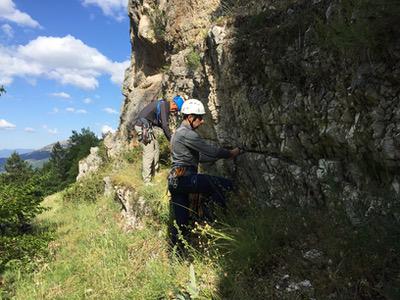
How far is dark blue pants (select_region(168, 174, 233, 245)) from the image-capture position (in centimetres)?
651

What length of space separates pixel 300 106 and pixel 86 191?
11.4 meters

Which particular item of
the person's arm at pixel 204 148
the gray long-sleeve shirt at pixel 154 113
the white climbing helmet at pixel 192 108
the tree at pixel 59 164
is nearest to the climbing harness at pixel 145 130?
the gray long-sleeve shirt at pixel 154 113

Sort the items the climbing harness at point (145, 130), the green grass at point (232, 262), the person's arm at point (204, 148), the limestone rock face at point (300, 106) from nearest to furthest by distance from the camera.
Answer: the green grass at point (232, 262) < the limestone rock face at point (300, 106) < the person's arm at point (204, 148) < the climbing harness at point (145, 130)

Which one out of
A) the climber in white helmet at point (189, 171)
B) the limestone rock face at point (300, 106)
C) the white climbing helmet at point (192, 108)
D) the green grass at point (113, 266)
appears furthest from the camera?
the white climbing helmet at point (192, 108)

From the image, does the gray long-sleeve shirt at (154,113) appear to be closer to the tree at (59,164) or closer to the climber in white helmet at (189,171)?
the climber in white helmet at (189,171)

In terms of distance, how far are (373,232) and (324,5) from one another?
314 centimetres

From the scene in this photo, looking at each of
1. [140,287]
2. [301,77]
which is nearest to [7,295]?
[140,287]

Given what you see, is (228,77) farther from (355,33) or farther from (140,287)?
(140,287)

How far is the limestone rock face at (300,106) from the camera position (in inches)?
163

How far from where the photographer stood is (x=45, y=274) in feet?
26.5

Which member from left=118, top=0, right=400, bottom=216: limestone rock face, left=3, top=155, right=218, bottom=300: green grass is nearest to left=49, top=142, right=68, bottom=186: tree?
left=3, top=155, right=218, bottom=300: green grass

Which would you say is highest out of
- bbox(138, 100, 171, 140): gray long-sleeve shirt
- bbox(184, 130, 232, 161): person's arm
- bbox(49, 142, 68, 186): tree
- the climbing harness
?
bbox(138, 100, 171, 140): gray long-sleeve shirt

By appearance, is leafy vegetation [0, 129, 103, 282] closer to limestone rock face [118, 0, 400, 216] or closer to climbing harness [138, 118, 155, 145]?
climbing harness [138, 118, 155, 145]

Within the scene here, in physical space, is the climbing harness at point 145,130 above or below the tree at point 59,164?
above
